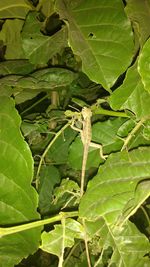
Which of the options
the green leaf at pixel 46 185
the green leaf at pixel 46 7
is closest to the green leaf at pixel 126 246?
the green leaf at pixel 46 185

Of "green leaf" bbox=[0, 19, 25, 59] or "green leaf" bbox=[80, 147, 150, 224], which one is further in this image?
"green leaf" bbox=[0, 19, 25, 59]

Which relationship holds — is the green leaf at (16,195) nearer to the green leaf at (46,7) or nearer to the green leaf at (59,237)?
the green leaf at (59,237)

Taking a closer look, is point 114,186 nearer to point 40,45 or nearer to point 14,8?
point 40,45

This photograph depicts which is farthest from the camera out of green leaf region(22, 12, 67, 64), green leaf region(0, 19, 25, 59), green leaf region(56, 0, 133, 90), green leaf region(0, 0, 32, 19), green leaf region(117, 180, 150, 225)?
green leaf region(0, 19, 25, 59)

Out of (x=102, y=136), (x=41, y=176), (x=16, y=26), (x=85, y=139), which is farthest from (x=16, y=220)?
(x=16, y=26)

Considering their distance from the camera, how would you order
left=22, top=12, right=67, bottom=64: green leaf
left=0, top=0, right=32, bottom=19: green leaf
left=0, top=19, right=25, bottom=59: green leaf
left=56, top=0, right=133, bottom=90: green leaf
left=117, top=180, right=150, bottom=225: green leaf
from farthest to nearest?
left=0, top=19, right=25, bottom=59: green leaf
left=0, top=0, right=32, bottom=19: green leaf
left=22, top=12, right=67, bottom=64: green leaf
left=56, top=0, right=133, bottom=90: green leaf
left=117, top=180, right=150, bottom=225: green leaf

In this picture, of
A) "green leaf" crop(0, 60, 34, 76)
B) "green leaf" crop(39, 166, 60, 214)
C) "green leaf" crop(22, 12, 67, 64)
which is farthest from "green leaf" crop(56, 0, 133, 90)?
"green leaf" crop(39, 166, 60, 214)

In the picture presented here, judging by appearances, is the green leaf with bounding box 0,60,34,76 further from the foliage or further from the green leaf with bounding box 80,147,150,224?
the green leaf with bounding box 80,147,150,224
